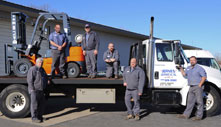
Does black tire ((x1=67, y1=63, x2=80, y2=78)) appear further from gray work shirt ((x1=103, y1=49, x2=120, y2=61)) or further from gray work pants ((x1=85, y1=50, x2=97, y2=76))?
gray work shirt ((x1=103, y1=49, x2=120, y2=61))

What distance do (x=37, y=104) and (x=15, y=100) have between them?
1.01 m

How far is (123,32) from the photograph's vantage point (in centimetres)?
1933

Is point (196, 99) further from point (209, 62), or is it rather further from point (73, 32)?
point (73, 32)

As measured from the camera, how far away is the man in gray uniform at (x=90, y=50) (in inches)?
274

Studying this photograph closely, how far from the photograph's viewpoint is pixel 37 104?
5.75 metres

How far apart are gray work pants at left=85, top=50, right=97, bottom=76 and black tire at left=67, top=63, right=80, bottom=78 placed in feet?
1.19

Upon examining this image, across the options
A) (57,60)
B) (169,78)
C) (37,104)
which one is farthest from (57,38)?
(169,78)

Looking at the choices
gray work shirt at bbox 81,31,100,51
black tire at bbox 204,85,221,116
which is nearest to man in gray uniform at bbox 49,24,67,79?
gray work shirt at bbox 81,31,100,51

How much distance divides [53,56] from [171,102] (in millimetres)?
3852

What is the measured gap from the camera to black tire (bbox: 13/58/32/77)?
6.76 meters

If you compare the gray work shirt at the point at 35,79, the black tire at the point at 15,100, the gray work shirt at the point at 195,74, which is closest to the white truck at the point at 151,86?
the black tire at the point at 15,100

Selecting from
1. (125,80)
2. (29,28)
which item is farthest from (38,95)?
(29,28)

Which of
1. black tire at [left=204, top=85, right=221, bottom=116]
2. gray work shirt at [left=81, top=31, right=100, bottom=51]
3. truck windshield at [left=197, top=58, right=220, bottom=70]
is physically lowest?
black tire at [left=204, top=85, right=221, bottom=116]

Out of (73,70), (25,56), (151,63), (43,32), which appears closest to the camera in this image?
(151,63)
